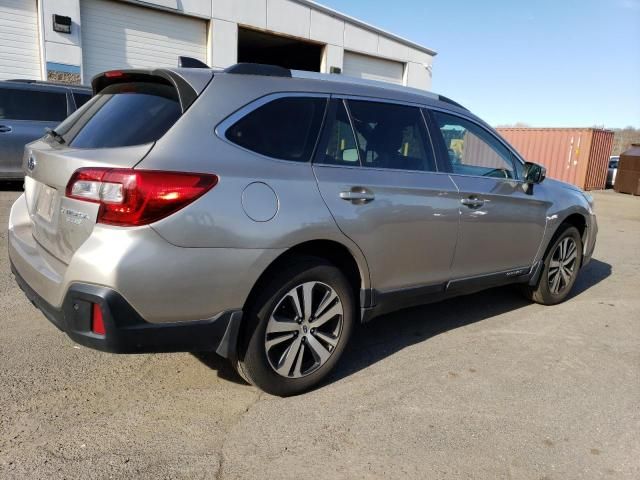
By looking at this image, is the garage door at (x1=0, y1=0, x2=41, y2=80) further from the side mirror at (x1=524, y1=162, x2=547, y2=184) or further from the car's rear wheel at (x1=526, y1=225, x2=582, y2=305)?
the car's rear wheel at (x1=526, y1=225, x2=582, y2=305)

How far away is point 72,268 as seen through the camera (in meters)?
2.37

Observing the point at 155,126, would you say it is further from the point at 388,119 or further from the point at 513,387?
the point at 513,387

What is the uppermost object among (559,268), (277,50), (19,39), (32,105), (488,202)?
(277,50)

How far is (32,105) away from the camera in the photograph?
29.0ft

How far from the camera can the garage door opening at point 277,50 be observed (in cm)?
1688

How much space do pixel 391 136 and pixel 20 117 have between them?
25.6 ft

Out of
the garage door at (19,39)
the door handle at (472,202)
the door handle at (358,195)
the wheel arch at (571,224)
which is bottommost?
the wheel arch at (571,224)

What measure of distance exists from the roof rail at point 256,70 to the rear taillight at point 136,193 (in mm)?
761

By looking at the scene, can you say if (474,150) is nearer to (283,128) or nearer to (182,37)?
(283,128)

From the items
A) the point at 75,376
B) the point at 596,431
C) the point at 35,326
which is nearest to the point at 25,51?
the point at 35,326

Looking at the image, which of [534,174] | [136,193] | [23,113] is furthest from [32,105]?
[534,174]

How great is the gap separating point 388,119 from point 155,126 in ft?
5.14

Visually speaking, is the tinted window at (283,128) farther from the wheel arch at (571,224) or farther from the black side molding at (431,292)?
the wheel arch at (571,224)

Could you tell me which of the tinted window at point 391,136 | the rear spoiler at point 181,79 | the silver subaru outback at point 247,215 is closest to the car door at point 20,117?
the silver subaru outback at point 247,215
